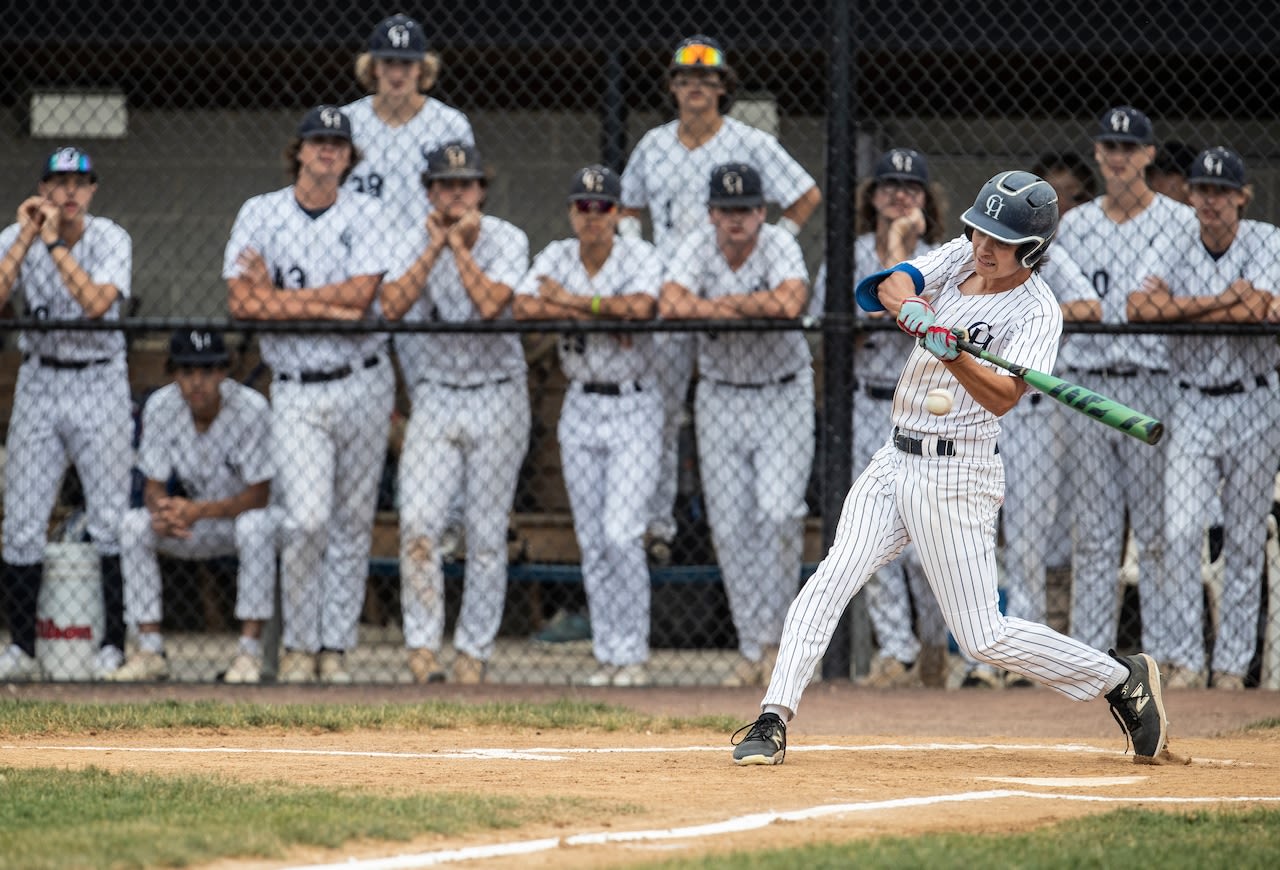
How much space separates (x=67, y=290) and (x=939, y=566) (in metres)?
4.31

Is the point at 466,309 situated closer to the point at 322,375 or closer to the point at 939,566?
the point at 322,375

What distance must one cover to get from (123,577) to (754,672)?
2751 mm

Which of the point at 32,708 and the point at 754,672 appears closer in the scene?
the point at 32,708

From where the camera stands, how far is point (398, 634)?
10.3m

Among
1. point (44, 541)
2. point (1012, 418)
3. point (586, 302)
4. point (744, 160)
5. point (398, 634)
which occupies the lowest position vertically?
point (398, 634)

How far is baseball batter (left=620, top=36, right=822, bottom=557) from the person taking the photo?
806cm

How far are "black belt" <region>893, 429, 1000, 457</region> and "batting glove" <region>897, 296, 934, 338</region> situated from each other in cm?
38

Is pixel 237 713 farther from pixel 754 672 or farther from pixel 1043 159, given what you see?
pixel 1043 159

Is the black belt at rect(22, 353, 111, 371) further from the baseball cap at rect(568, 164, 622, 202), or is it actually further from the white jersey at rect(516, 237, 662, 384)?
the baseball cap at rect(568, 164, 622, 202)

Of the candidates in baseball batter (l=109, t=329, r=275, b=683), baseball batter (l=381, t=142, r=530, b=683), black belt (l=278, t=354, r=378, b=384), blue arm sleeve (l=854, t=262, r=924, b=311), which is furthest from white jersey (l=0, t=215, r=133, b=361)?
blue arm sleeve (l=854, t=262, r=924, b=311)

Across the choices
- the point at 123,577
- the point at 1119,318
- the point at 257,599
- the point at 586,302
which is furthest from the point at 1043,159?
the point at 123,577

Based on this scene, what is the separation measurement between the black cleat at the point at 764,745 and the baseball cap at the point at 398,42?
12.8ft

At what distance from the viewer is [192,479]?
27.2 feet

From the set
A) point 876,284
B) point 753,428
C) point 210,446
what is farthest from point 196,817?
point 210,446
